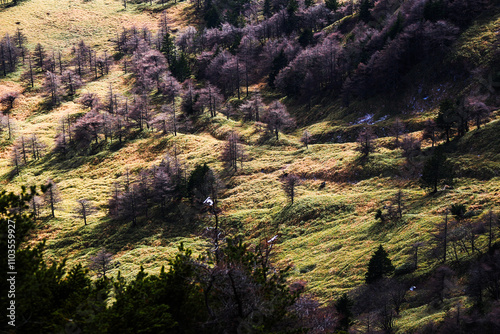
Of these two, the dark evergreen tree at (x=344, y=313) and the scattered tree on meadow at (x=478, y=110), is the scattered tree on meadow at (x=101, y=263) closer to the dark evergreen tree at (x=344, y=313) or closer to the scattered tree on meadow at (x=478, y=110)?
the dark evergreen tree at (x=344, y=313)

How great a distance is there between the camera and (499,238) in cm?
3875

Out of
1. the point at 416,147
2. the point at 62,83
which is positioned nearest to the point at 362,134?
the point at 416,147

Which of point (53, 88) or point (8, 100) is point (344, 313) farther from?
point (8, 100)

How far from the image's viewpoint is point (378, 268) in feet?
137

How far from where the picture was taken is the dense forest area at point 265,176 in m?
14.5

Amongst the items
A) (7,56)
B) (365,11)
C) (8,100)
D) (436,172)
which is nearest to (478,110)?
(436,172)

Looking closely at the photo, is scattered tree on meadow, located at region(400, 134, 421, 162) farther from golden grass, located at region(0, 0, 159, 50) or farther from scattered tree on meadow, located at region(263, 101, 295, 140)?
golden grass, located at region(0, 0, 159, 50)

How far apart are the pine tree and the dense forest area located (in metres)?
0.23

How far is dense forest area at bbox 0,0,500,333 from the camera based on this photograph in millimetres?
14461

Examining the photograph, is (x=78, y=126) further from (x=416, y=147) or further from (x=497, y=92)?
(x=497, y=92)

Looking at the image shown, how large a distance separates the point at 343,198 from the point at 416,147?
17564 millimetres

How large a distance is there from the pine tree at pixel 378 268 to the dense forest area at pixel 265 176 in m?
0.23

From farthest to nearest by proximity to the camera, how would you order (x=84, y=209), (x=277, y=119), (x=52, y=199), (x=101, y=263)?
(x=277, y=119), (x=52, y=199), (x=84, y=209), (x=101, y=263)

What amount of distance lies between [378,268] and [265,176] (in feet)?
131
